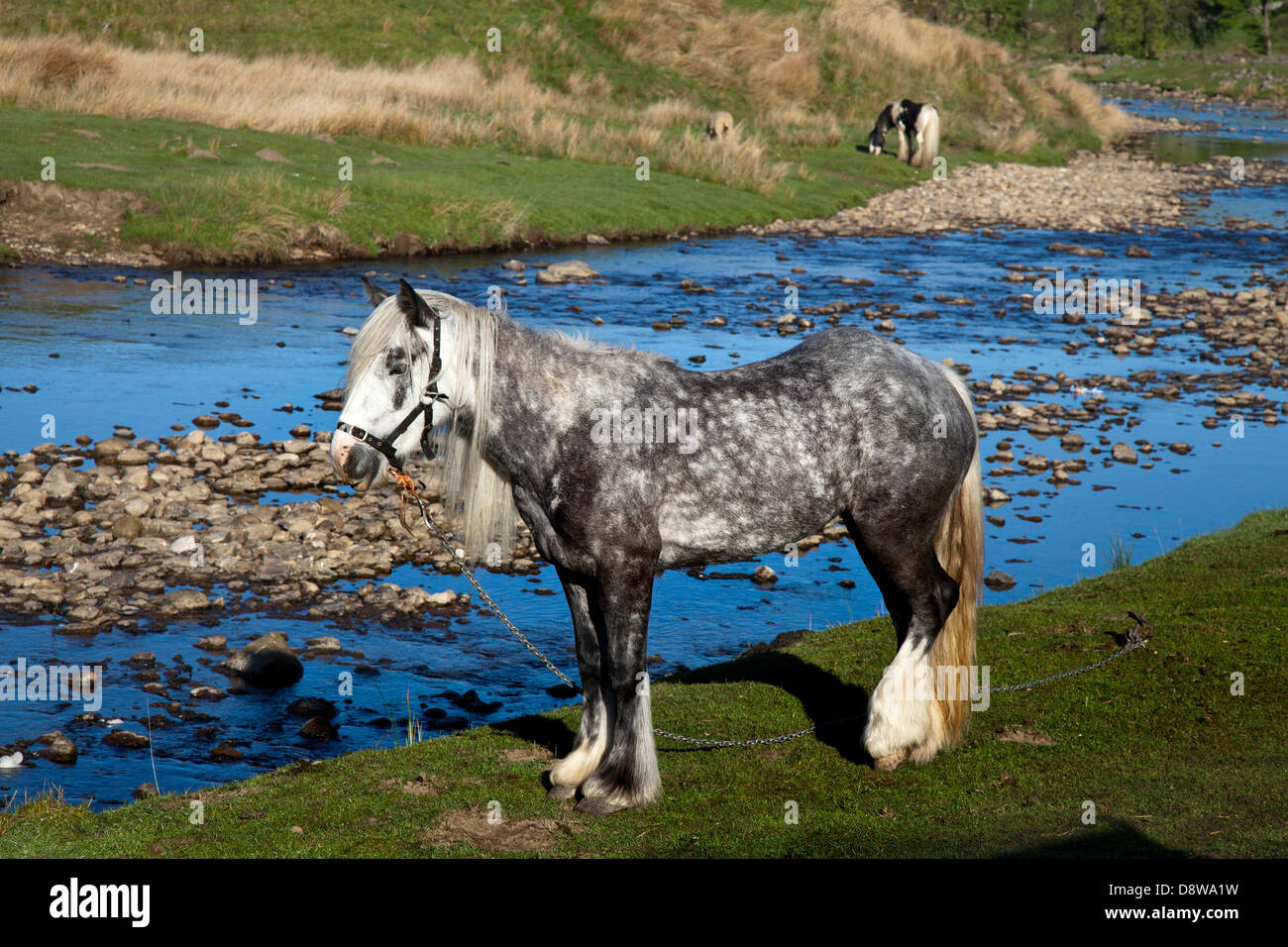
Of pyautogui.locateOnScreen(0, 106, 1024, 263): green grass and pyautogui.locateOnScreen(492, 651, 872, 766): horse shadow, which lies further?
pyautogui.locateOnScreen(0, 106, 1024, 263): green grass

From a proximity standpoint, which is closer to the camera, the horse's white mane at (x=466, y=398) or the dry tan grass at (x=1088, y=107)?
the horse's white mane at (x=466, y=398)

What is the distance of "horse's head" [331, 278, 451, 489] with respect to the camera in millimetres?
6445

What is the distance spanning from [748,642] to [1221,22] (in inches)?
5051

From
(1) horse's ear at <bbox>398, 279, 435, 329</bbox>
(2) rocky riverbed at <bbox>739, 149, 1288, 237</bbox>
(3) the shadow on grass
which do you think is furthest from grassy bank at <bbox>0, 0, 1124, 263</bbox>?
(3) the shadow on grass

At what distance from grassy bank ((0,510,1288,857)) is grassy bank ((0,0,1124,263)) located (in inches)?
828

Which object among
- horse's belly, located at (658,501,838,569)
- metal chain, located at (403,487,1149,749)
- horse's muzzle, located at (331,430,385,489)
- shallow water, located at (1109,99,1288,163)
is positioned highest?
shallow water, located at (1109,99,1288,163)

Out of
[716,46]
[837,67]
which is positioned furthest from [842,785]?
[837,67]

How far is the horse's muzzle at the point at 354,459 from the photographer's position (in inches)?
252

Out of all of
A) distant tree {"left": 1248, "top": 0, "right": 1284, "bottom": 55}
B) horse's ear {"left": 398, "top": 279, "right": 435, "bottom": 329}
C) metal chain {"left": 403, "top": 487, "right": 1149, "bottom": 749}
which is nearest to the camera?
horse's ear {"left": 398, "top": 279, "right": 435, "bottom": 329}

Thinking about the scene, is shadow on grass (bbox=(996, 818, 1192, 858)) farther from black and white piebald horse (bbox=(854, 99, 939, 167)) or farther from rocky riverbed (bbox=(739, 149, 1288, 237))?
black and white piebald horse (bbox=(854, 99, 939, 167))

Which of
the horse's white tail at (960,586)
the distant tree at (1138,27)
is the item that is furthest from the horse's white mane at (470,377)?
the distant tree at (1138,27)

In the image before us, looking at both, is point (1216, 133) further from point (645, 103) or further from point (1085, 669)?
point (1085, 669)

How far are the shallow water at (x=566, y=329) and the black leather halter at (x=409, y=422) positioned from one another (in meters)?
3.29

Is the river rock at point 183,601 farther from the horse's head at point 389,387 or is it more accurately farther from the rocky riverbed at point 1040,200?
the rocky riverbed at point 1040,200
